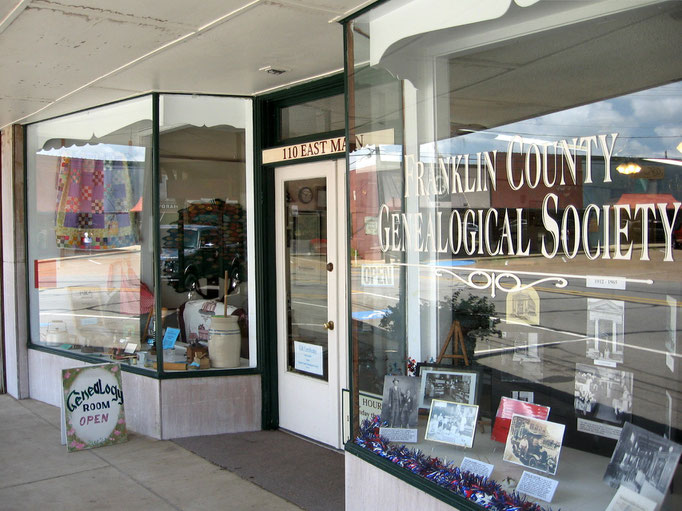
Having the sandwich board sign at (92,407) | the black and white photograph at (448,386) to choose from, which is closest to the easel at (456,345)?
the black and white photograph at (448,386)

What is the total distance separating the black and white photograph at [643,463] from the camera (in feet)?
8.39

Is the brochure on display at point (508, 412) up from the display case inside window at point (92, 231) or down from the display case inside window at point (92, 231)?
down

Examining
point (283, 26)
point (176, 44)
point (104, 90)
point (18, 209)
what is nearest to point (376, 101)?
point (283, 26)

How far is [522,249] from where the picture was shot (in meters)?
3.51

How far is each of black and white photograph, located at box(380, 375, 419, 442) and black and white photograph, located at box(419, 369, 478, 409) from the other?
0.05m

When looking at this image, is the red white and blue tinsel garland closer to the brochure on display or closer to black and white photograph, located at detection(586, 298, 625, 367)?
the brochure on display

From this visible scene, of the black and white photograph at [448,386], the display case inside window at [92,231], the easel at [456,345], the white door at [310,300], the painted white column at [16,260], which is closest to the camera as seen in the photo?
the black and white photograph at [448,386]

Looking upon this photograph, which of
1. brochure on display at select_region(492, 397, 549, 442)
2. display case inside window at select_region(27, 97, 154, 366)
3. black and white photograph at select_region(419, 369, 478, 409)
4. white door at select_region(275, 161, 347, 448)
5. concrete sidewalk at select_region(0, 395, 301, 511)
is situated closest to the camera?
brochure on display at select_region(492, 397, 549, 442)

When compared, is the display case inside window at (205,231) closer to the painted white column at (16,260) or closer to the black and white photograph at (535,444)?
the painted white column at (16,260)

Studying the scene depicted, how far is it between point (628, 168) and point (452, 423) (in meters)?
1.54

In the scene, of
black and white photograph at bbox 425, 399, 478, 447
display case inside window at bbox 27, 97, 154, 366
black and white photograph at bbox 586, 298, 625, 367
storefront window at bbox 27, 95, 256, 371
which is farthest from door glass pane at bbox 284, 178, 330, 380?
black and white photograph at bbox 586, 298, 625, 367

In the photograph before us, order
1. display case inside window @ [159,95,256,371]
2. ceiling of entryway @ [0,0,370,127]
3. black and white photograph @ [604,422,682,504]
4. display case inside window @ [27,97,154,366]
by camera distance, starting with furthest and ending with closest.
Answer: display case inside window @ [27,97,154,366] < display case inside window @ [159,95,256,371] < ceiling of entryway @ [0,0,370,127] < black and white photograph @ [604,422,682,504]

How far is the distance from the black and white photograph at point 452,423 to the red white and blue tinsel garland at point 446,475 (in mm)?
129

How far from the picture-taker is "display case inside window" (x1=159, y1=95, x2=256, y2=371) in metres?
6.12
